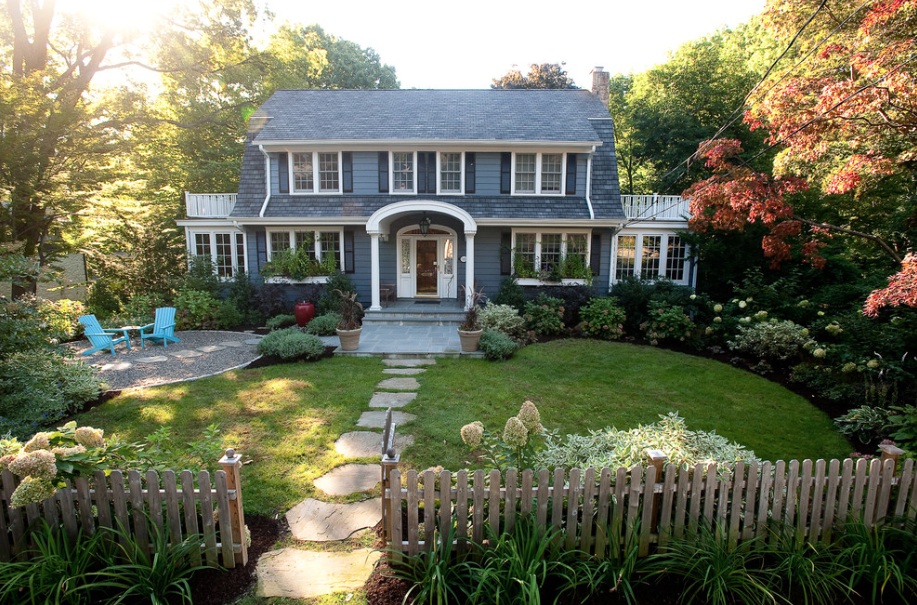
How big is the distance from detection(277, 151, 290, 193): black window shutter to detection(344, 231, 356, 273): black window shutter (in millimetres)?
2351

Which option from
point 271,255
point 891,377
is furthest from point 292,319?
point 891,377

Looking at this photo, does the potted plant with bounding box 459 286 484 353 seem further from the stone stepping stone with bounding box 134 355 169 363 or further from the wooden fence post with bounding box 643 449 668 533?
the wooden fence post with bounding box 643 449 668 533

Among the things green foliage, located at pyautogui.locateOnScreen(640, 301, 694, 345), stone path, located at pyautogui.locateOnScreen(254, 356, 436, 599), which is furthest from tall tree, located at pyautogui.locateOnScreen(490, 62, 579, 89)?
stone path, located at pyautogui.locateOnScreen(254, 356, 436, 599)

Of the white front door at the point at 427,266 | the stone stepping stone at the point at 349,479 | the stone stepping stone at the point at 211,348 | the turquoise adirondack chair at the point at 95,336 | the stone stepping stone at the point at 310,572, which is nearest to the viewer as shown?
the stone stepping stone at the point at 310,572

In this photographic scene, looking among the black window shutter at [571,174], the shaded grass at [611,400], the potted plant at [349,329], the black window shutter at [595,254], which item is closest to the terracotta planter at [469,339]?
the shaded grass at [611,400]

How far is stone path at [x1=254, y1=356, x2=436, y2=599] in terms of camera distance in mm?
3039

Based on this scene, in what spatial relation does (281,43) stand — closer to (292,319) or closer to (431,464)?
(292,319)

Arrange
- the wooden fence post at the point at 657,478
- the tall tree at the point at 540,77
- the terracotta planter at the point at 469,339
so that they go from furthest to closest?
the tall tree at the point at 540,77, the terracotta planter at the point at 469,339, the wooden fence post at the point at 657,478

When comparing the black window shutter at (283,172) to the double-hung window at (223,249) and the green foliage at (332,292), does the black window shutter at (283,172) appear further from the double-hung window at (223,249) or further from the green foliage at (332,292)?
the green foliage at (332,292)

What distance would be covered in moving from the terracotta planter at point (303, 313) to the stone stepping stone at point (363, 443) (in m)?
7.29

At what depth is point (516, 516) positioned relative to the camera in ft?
9.97

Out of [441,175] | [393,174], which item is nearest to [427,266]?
[441,175]

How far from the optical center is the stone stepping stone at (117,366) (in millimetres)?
8578

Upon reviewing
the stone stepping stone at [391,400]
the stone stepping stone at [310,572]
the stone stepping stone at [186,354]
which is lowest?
the stone stepping stone at [310,572]
